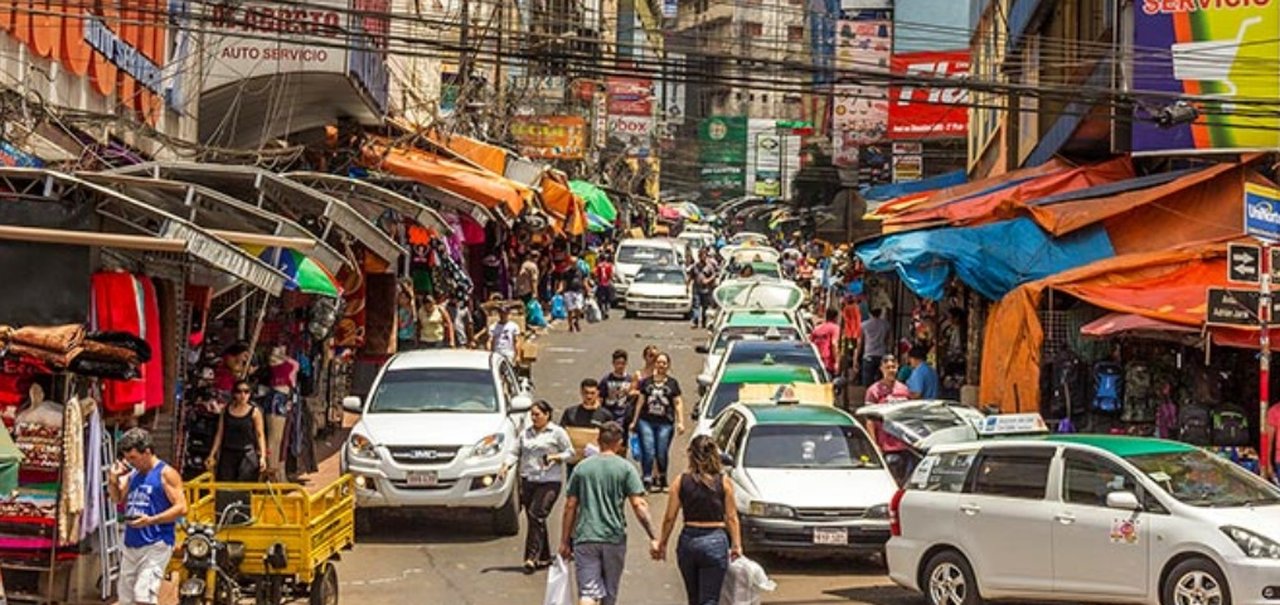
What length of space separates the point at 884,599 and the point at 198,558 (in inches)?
245

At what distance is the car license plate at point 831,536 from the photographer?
16.3 metres

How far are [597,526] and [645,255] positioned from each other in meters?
41.7

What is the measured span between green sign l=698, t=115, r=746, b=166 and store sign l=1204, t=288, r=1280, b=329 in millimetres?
98079

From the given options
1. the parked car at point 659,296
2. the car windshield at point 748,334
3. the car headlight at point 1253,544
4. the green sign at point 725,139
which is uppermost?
the green sign at point 725,139

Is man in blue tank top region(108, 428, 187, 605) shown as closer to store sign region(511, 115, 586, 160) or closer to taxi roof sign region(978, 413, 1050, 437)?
taxi roof sign region(978, 413, 1050, 437)

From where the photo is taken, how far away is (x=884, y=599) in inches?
614

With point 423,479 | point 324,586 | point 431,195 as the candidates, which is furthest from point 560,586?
point 431,195

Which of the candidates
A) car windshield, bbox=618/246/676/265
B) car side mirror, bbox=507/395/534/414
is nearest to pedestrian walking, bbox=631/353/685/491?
car side mirror, bbox=507/395/534/414

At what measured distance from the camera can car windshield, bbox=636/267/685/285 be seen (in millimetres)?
49469

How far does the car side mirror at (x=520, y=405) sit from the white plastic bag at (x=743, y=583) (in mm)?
6676

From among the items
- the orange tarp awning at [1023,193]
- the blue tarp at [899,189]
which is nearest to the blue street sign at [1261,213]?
the orange tarp awning at [1023,193]

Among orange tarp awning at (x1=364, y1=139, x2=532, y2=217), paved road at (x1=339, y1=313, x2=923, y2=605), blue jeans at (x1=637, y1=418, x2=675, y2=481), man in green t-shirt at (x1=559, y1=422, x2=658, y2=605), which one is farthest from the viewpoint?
orange tarp awning at (x1=364, y1=139, x2=532, y2=217)

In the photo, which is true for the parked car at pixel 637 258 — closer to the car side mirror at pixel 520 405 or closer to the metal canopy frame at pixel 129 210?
the car side mirror at pixel 520 405

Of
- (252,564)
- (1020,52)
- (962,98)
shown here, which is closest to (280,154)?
(252,564)
